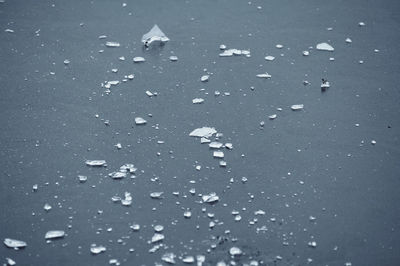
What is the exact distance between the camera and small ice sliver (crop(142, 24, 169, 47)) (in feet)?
7.77

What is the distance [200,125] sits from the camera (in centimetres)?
195

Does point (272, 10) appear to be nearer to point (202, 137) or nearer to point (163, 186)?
point (202, 137)

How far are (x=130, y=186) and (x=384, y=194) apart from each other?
100 centimetres

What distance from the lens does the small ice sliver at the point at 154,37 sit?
237 cm

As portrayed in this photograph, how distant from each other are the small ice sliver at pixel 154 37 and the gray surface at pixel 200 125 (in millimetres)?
45

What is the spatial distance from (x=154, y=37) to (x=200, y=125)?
0.71 metres

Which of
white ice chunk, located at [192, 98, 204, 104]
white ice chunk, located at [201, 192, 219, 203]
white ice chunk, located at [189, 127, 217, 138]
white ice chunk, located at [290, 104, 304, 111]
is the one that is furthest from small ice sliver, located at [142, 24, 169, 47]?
white ice chunk, located at [201, 192, 219, 203]

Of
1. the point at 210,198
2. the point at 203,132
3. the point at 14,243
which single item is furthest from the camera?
the point at 203,132

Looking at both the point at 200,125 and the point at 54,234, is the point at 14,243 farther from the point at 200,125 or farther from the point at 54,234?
the point at 200,125

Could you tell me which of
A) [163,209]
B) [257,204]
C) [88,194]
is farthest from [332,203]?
[88,194]

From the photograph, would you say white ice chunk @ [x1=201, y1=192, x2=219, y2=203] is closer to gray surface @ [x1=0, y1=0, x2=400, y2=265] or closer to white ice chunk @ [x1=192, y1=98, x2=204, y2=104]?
gray surface @ [x1=0, y1=0, x2=400, y2=265]

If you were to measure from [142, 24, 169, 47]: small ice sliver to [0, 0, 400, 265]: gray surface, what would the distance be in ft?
0.15

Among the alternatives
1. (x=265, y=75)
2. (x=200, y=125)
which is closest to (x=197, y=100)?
(x=200, y=125)

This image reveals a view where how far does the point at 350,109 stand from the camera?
2047 mm
